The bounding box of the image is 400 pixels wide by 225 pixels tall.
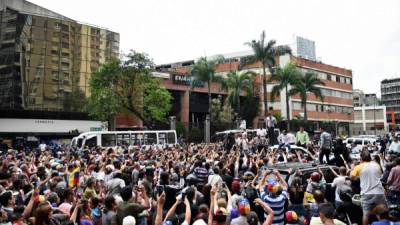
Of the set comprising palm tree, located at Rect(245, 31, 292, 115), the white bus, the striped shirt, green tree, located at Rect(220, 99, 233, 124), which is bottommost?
the striped shirt

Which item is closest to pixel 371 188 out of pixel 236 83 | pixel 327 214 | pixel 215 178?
pixel 327 214

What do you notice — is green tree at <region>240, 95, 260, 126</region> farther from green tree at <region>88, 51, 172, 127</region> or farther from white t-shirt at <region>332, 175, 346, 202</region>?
white t-shirt at <region>332, 175, 346, 202</region>

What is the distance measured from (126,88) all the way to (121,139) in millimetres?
8826

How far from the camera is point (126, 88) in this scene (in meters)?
39.7

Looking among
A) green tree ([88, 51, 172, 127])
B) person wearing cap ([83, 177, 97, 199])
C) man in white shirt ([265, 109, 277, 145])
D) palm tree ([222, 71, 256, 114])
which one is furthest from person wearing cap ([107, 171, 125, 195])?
palm tree ([222, 71, 256, 114])

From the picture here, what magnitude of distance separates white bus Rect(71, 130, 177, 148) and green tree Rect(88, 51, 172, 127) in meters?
5.31

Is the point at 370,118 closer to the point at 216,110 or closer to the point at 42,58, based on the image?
the point at 216,110

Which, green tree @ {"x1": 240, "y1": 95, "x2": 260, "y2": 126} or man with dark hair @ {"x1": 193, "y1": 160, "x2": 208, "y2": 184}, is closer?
man with dark hair @ {"x1": 193, "y1": 160, "x2": 208, "y2": 184}

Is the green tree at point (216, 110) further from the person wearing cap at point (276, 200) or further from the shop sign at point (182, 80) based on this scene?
the person wearing cap at point (276, 200)

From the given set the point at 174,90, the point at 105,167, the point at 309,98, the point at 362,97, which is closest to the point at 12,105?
the point at 174,90

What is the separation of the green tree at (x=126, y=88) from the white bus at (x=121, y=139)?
531 cm

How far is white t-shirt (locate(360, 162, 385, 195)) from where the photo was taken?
25.1ft

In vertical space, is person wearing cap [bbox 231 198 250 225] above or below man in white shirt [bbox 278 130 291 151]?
below

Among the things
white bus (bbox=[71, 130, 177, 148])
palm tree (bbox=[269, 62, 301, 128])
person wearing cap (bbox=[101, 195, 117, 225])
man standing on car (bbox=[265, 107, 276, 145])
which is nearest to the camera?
person wearing cap (bbox=[101, 195, 117, 225])
